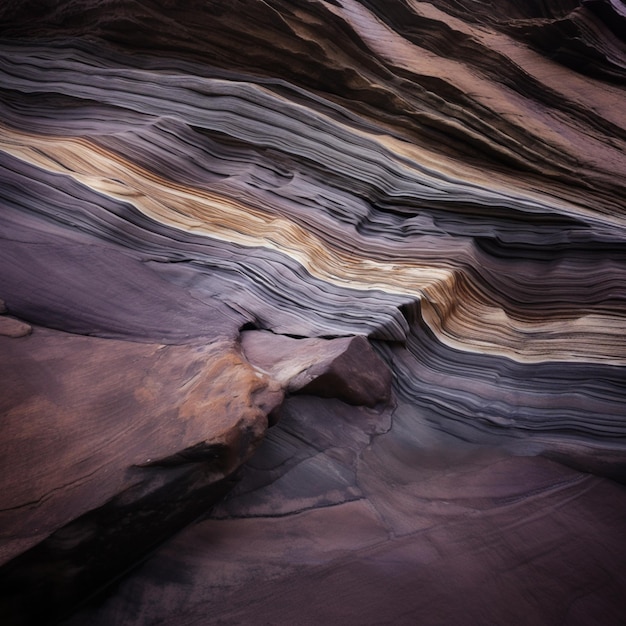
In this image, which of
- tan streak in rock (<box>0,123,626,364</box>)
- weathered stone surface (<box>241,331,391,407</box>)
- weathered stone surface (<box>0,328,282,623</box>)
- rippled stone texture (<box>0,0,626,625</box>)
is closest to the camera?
weathered stone surface (<box>0,328,282,623</box>)

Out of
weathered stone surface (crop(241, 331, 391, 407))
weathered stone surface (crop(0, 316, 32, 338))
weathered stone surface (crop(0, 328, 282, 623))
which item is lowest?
weathered stone surface (crop(0, 316, 32, 338))

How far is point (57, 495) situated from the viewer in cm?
188

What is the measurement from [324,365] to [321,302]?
714mm

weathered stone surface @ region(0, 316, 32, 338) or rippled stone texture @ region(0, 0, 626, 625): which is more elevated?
rippled stone texture @ region(0, 0, 626, 625)

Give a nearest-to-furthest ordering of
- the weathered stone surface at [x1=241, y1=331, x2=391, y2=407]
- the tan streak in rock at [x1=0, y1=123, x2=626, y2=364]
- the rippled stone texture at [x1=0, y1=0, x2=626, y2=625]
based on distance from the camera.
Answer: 1. the rippled stone texture at [x1=0, y1=0, x2=626, y2=625]
2. the weathered stone surface at [x1=241, y1=331, x2=391, y2=407]
3. the tan streak in rock at [x1=0, y1=123, x2=626, y2=364]

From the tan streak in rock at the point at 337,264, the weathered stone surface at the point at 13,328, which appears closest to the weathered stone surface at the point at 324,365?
the tan streak in rock at the point at 337,264

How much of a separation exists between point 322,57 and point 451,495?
394cm

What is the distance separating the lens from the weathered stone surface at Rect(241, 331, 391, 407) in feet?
8.94

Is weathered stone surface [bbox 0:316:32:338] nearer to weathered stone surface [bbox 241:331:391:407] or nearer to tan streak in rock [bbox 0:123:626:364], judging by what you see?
weathered stone surface [bbox 241:331:391:407]

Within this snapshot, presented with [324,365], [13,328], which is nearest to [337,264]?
[324,365]

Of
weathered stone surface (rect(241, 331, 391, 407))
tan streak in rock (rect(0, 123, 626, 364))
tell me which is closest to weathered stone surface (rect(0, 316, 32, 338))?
weathered stone surface (rect(241, 331, 391, 407))

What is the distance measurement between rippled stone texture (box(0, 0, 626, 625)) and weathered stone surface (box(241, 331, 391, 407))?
2 cm

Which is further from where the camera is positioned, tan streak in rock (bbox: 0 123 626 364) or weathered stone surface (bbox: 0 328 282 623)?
tan streak in rock (bbox: 0 123 626 364)

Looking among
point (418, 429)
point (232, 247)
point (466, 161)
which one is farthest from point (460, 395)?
point (466, 161)
